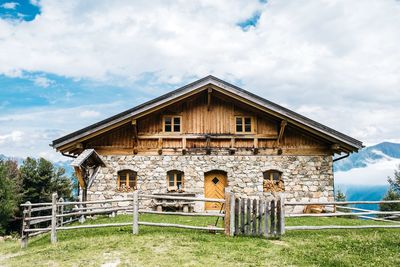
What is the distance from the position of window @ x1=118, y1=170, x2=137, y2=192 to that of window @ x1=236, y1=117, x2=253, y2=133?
214 inches

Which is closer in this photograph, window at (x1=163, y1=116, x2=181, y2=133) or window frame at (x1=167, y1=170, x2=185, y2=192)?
window frame at (x1=167, y1=170, x2=185, y2=192)

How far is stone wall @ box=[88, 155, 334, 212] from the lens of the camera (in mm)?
17672

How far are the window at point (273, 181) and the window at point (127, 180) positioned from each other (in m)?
6.18

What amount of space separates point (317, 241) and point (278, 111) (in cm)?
805

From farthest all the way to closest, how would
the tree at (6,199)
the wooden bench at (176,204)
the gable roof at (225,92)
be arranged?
1. the tree at (6,199)
2. the gable roof at (225,92)
3. the wooden bench at (176,204)

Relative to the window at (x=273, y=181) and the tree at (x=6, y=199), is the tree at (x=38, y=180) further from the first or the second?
the window at (x=273, y=181)

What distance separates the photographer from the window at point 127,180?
17766 millimetres

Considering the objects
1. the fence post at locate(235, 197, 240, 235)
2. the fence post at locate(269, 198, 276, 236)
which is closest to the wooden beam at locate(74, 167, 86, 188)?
the fence post at locate(235, 197, 240, 235)

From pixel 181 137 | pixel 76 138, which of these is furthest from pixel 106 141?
pixel 181 137

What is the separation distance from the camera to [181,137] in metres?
17.9

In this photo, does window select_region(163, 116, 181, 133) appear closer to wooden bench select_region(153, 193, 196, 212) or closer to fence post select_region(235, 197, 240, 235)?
wooden bench select_region(153, 193, 196, 212)

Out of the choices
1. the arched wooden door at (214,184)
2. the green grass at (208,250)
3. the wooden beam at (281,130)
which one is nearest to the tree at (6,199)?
the arched wooden door at (214,184)

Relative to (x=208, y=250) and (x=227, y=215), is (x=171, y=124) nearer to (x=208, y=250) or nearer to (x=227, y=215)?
(x=227, y=215)

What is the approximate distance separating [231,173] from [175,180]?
8.75 ft
